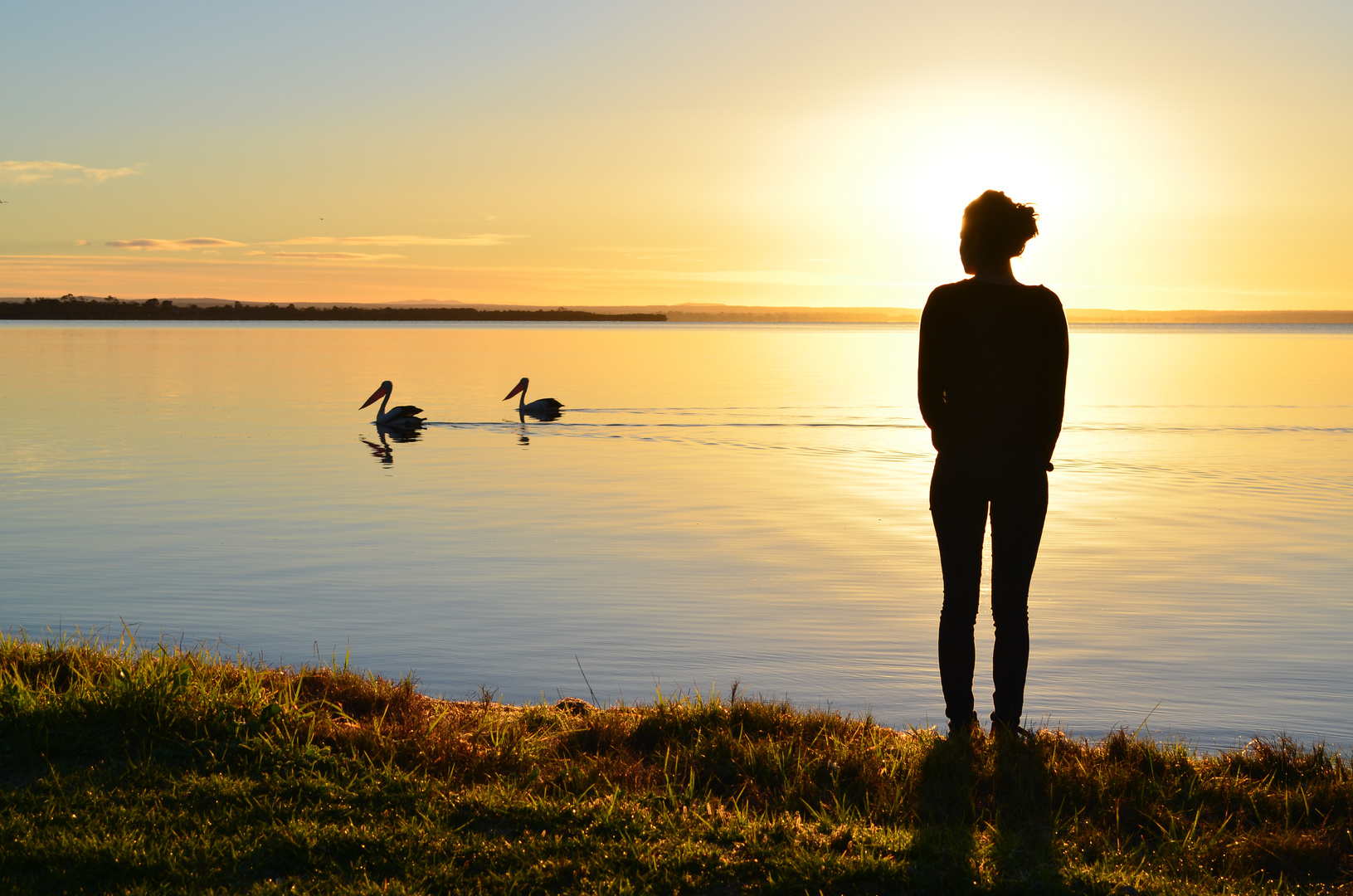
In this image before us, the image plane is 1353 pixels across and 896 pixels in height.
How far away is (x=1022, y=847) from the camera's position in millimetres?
4855

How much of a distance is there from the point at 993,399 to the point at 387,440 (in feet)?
73.2

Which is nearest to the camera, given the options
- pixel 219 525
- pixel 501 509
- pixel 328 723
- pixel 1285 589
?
pixel 328 723

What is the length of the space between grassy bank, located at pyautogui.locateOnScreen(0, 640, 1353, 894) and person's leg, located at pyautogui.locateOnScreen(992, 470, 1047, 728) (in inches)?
11.4

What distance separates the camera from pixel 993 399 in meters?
5.87

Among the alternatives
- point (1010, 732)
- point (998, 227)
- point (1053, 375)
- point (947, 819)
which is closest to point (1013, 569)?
point (1010, 732)

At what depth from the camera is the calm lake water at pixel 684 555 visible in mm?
8891

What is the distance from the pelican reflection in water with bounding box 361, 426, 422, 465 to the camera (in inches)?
915

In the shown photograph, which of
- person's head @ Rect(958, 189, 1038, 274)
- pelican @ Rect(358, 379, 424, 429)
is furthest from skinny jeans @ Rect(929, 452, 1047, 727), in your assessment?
pelican @ Rect(358, 379, 424, 429)

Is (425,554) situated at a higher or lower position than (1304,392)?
lower

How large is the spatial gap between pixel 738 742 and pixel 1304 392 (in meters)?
42.5

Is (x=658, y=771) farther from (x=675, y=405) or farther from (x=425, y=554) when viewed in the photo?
(x=675, y=405)

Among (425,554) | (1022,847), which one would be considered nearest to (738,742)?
(1022,847)

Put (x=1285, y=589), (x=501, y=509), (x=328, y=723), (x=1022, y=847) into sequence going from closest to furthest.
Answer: (x=1022, y=847) < (x=328, y=723) < (x=1285, y=589) < (x=501, y=509)

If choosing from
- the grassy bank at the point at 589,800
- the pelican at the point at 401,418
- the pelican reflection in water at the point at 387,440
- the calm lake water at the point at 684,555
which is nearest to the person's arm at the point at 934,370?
the grassy bank at the point at 589,800
